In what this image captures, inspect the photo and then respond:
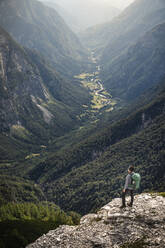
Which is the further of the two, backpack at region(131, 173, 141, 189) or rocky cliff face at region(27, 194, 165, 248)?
backpack at region(131, 173, 141, 189)

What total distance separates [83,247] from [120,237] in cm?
907

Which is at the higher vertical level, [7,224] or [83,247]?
[83,247]

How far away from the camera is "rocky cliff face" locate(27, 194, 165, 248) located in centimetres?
5469

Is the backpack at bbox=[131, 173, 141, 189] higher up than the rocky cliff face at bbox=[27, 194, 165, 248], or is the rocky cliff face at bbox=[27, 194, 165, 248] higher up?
the backpack at bbox=[131, 173, 141, 189]

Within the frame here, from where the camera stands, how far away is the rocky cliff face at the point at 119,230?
2153 inches

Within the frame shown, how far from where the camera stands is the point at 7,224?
430ft

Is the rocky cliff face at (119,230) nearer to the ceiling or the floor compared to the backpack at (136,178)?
nearer to the floor

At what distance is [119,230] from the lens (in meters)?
58.2

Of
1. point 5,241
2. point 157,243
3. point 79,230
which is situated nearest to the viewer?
point 157,243

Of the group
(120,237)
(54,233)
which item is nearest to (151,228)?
(120,237)

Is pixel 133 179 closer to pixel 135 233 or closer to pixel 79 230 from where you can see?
pixel 135 233

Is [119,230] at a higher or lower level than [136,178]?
lower

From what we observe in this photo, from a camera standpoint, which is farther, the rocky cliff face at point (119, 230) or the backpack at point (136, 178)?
the backpack at point (136, 178)

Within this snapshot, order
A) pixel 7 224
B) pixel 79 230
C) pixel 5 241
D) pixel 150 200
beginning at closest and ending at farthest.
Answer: pixel 79 230 → pixel 150 200 → pixel 5 241 → pixel 7 224
